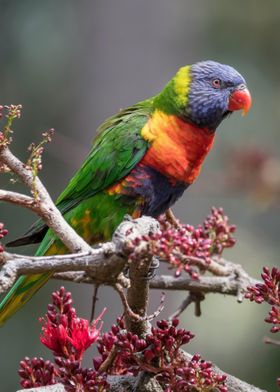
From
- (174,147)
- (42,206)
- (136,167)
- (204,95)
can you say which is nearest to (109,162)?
(136,167)

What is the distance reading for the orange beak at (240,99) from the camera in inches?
121

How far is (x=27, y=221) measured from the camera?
5.58 meters

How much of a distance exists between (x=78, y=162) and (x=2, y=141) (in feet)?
11.3

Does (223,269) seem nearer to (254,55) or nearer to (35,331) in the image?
(35,331)

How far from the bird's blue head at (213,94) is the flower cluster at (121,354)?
55.7 inches

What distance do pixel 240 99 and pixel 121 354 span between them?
164 cm

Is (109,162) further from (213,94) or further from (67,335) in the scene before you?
(67,335)

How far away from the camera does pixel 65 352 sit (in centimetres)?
174

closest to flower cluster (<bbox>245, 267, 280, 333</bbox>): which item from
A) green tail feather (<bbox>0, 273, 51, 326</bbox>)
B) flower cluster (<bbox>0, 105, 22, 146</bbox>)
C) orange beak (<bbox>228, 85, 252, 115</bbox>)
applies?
flower cluster (<bbox>0, 105, 22, 146</bbox>)

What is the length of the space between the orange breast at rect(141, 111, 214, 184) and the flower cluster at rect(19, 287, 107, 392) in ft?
3.74

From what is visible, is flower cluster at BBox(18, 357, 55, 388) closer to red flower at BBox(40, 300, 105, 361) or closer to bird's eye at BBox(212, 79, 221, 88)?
red flower at BBox(40, 300, 105, 361)

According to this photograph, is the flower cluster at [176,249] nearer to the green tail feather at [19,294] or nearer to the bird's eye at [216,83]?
the green tail feather at [19,294]

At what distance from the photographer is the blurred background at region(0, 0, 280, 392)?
5.13m

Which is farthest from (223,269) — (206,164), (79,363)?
(206,164)
